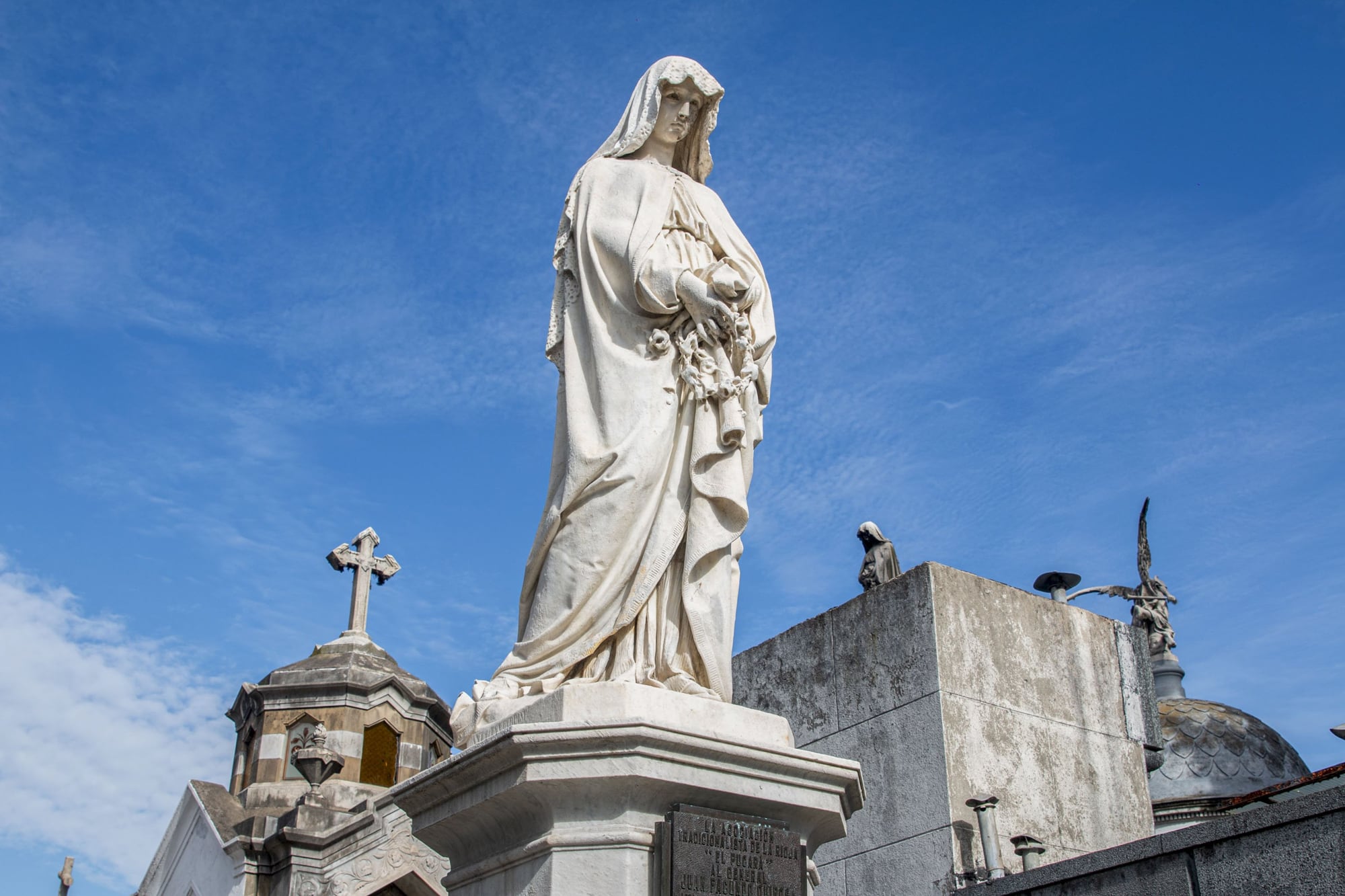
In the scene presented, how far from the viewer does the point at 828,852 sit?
40.8ft

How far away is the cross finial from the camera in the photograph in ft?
77.9

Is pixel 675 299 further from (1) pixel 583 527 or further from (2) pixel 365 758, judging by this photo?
(2) pixel 365 758

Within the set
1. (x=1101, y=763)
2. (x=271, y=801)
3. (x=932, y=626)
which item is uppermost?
(x=271, y=801)

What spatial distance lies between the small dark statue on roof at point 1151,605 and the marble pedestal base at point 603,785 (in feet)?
76.5

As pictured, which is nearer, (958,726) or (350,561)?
(958,726)

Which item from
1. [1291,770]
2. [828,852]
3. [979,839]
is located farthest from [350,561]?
[1291,770]

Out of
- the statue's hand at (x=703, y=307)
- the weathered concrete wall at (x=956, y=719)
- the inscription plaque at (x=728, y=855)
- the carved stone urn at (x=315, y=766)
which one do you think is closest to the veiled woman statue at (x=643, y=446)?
the statue's hand at (x=703, y=307)

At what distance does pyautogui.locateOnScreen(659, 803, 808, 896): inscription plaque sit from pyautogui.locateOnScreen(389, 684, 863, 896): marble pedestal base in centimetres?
7

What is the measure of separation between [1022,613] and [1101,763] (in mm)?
1538

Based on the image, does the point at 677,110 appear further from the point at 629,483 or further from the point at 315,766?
the point at 315,766

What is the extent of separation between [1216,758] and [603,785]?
21123 millimetres

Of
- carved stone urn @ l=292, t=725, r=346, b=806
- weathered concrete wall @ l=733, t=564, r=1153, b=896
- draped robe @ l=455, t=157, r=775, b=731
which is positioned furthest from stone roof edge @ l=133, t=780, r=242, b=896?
draped robe @ l=455, t=157, r=775, b=731

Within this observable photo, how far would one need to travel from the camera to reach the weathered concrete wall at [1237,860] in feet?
28.0

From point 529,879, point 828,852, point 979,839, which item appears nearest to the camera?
point 529,879
